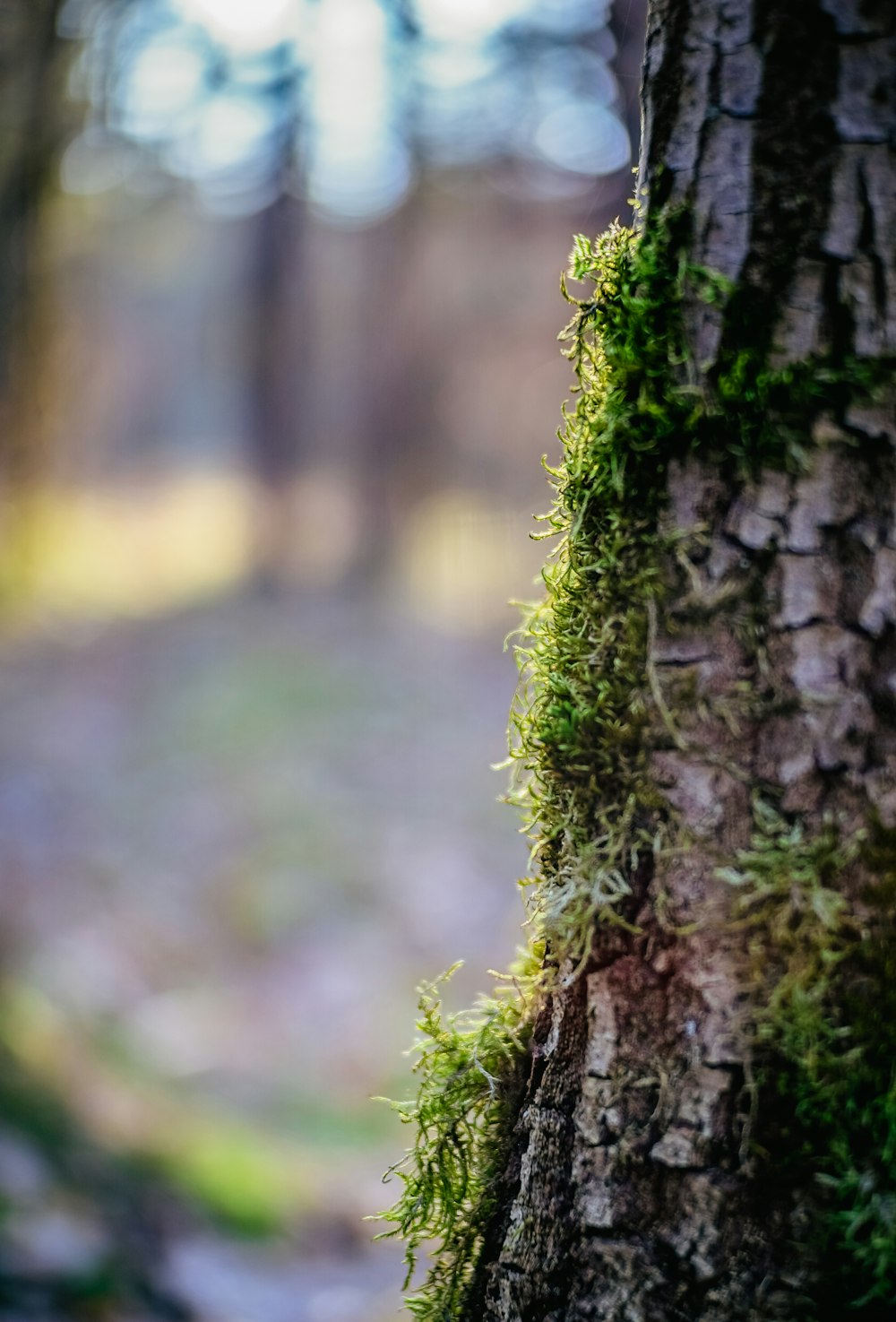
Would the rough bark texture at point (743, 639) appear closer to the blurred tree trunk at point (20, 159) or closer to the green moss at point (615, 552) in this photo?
the green moss at point (615, 552)

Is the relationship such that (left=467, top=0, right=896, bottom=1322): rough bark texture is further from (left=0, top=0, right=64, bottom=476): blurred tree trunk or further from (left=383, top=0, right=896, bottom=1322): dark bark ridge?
(left=0, top=0, right=64, bottom=476): blurred tree trunk

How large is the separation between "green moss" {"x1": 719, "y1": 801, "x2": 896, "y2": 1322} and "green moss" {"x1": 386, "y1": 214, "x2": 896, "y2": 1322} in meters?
0.14

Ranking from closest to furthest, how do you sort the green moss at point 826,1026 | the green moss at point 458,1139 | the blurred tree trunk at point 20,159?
the green moss at point 826,1026, the green moss at point 458,1139, the blurred tree trunk at point 20,159

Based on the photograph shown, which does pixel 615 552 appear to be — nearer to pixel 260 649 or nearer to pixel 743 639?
pixel 743 639

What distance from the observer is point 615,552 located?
1.08 metres

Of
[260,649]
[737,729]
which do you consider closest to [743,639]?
[737,729]

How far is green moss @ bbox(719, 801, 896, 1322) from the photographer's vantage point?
949 mm

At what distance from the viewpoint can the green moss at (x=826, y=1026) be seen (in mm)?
949

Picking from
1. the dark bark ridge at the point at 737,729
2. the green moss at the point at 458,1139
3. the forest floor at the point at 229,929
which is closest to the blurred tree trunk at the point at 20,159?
the forest floor at the point at 229,929

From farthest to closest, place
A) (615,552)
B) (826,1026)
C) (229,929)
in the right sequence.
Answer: (229,929)
(615,552)
(826,1026)

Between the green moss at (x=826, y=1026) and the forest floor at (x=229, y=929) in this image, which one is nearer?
the green moss at (x=826, y=1026)

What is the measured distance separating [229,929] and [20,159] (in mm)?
6658

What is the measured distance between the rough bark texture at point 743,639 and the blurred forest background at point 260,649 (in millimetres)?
2198

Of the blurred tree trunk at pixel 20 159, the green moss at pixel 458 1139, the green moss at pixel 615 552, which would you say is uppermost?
the blurred tree trunk at pixel 20 159
